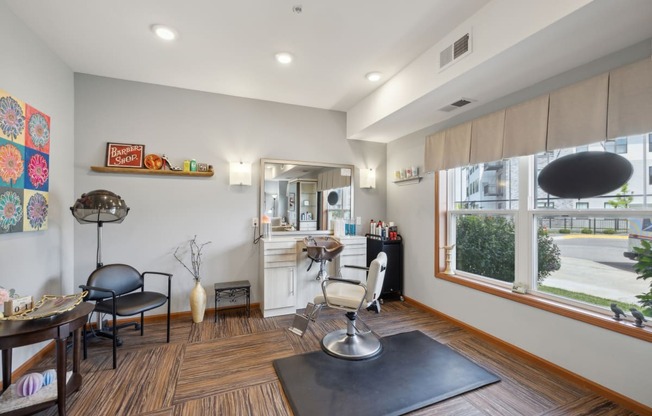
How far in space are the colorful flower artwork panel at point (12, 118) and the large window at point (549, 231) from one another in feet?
14.0

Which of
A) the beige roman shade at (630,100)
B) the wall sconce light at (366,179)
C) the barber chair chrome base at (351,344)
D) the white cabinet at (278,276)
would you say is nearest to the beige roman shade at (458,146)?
the beige roman shade at (630,100)

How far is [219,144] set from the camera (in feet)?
11.8

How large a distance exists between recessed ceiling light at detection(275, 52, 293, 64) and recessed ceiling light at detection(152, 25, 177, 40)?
905 mm

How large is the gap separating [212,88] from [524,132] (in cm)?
347

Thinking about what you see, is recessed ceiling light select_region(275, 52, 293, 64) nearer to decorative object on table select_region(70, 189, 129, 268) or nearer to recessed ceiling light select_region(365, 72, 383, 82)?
recessed ceiling light select_region(365, 72, 383, 82)

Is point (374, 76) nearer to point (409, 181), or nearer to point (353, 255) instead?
point (409, 181)

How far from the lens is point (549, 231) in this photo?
8.36 ft

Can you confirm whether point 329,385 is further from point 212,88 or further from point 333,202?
point 212,88

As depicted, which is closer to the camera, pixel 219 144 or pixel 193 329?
pixel 193 329

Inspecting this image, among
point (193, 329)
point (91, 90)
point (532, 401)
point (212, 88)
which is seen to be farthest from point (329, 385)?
point (91, 90)

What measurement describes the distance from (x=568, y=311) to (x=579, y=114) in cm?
156

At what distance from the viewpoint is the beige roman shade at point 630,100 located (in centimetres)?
178

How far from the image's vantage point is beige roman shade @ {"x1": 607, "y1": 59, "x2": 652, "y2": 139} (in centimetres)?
178

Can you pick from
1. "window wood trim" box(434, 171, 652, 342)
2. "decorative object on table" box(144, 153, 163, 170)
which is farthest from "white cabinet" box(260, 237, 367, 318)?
"decorative object on table" box(144, 153, 163, 170)
